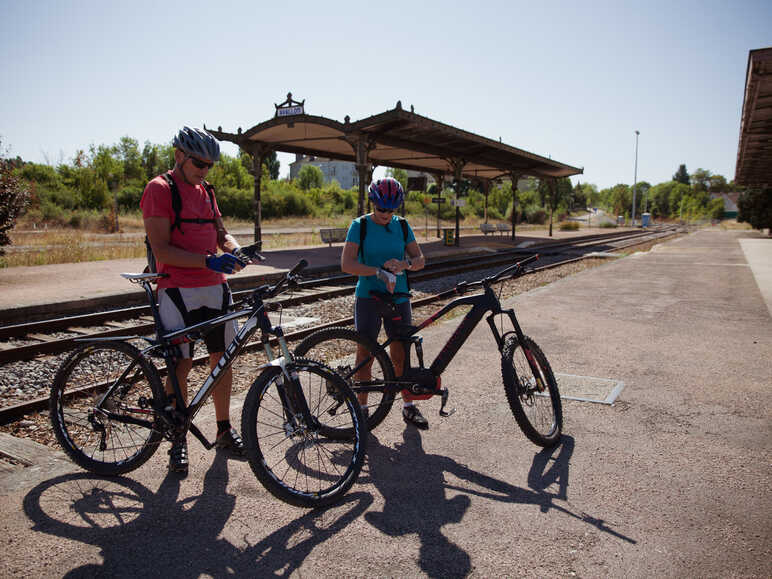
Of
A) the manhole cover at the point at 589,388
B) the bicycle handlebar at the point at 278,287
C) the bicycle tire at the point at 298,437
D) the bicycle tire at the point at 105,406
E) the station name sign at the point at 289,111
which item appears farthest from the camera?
the station name sign at the point at 289,111

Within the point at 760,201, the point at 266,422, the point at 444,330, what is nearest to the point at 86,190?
the point at 444,330

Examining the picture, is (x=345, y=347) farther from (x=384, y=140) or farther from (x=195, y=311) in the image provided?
(x=384, y=140)

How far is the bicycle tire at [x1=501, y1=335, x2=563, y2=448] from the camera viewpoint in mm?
3814

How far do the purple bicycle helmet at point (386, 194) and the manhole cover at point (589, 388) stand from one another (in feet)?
8.51

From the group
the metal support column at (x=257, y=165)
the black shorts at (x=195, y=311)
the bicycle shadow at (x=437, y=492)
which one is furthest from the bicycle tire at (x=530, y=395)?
the metal support column at (x=257, y=165)

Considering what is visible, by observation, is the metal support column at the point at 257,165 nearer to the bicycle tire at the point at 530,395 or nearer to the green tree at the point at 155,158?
the bicycle tire at the point at 530,395

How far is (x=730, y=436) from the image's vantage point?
4.15 m

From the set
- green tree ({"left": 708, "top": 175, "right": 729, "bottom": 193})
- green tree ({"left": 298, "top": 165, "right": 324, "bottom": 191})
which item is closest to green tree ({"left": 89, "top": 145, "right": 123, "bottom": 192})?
green tree ({"left": 298, "top": 165, "right": 324, "bottom": 191})

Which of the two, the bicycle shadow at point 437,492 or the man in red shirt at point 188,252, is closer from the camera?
the bicycle shadow at point 437,492

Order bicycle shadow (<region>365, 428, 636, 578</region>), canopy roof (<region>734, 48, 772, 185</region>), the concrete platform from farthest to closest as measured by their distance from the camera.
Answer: canopy roof (<region>734, 48, 772, 185</region>)
the concrete platform
bicycle shadow (<region>365, 428, 636, 578</region>)

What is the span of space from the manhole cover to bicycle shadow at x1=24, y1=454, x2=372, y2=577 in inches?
104

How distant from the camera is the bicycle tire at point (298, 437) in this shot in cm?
299

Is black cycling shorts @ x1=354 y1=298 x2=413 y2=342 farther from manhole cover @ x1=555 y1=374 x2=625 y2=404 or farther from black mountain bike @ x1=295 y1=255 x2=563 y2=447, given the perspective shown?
manhole cover @ x1=555 y1=374 x2=625 y2=404

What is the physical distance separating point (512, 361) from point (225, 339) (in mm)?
1992
